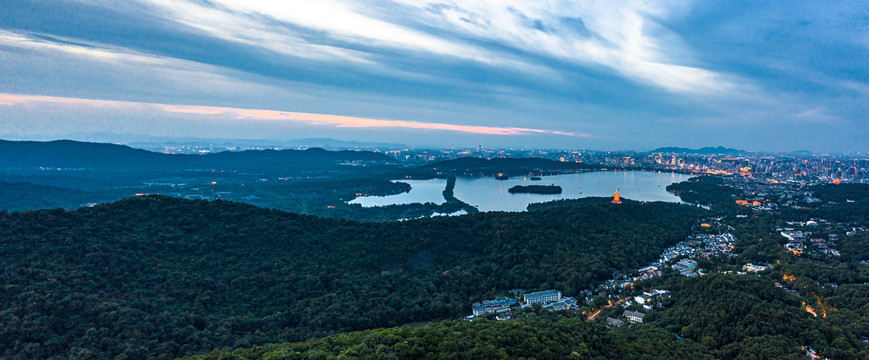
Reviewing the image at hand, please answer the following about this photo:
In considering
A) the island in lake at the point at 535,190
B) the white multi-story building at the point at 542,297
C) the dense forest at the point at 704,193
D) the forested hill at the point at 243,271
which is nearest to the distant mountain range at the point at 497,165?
the island in lake at the point at 535,190

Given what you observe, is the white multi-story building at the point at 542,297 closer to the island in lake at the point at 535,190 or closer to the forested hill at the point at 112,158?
the island in lake at the point at 535,190

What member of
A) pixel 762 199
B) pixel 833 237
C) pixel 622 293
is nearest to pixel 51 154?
pixel 622 293

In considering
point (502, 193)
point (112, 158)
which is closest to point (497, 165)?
point (502, 193)

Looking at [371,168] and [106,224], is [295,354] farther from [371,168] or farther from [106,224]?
[371,168]

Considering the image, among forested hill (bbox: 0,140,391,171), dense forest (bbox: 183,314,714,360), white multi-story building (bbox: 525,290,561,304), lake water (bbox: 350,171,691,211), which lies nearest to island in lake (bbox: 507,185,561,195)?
lake water (bbox: 350,171,691,211)

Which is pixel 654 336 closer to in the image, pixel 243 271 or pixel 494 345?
pixel 494 345
